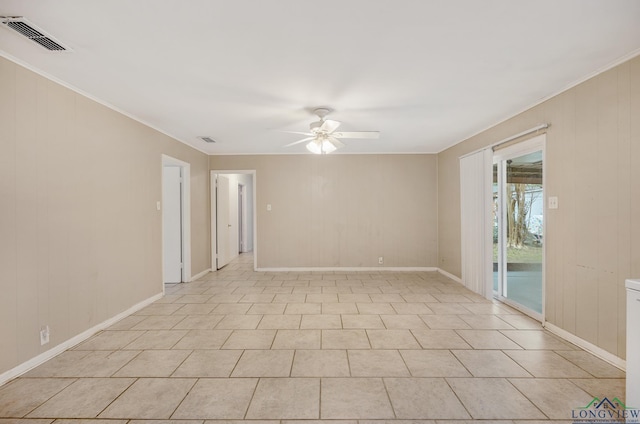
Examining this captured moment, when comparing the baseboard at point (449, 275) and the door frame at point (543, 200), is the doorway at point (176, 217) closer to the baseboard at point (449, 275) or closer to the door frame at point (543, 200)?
the baseboard at point (449, 275)

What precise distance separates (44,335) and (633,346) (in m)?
4.35

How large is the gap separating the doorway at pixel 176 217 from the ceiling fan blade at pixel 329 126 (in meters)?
2.99

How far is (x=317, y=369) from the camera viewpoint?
2.38 meters

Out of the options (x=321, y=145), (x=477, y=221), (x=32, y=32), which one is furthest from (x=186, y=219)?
(x=477, y=221)

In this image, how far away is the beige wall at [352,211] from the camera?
243 inches

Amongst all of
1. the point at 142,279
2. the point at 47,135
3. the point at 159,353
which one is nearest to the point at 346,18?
the point at 47,135

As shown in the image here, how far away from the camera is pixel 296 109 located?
11.3 feet

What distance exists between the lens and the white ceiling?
1760 millimetres

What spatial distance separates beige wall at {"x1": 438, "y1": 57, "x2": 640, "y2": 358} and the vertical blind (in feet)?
3.22

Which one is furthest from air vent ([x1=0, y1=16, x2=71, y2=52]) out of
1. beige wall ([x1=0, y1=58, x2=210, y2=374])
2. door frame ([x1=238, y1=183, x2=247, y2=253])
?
door frame ([x1=238, y1=183, x2=247, y2=253])

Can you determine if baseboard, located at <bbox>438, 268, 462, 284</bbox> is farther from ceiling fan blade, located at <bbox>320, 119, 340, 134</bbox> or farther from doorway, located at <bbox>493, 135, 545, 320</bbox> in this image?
ceiling fan blade, located at <bbox>320, 119, 340, 134</bbox>

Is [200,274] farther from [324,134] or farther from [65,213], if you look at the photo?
[324,134]

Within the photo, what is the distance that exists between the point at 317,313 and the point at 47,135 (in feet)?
10.6

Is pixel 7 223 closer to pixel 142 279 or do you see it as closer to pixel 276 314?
pixel 142 279
